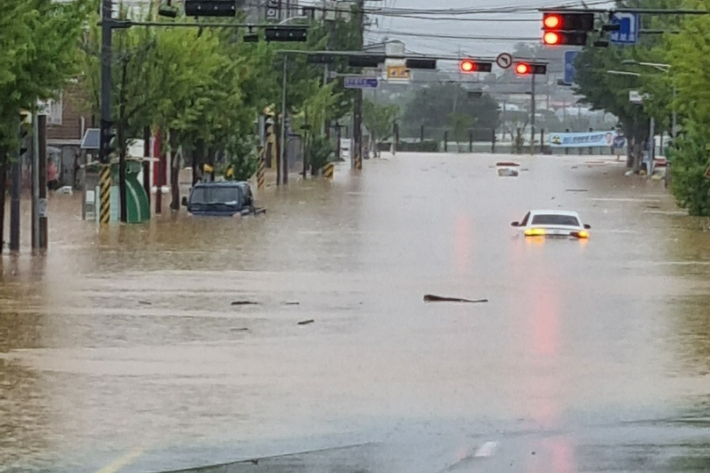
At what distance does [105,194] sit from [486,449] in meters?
37.5

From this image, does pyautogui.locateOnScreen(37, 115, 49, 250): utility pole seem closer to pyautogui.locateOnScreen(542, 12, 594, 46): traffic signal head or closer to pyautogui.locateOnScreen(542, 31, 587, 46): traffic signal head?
pyautogui.locateOnScreen(542, 31, 587, 46): traffic signal head

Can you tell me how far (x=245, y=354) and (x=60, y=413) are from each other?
16.2ft

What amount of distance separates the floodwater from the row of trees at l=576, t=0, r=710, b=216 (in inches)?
162

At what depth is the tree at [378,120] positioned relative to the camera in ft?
564

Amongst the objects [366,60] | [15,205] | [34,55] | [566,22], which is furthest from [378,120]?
[34,55]

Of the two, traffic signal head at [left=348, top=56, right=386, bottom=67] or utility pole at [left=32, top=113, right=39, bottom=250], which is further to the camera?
traffic signal head at [left=348, top=56, right=386, bottom=67]

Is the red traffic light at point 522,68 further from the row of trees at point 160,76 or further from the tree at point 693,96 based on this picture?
the row of trees at point 160,76

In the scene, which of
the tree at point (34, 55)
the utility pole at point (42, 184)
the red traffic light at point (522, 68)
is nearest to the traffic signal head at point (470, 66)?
the red traffic light at point (522, 68)

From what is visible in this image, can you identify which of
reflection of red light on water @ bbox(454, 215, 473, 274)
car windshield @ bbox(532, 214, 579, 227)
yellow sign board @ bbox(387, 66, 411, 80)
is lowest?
reflection of red light on water @ bbox(454, 215, 473, 274)

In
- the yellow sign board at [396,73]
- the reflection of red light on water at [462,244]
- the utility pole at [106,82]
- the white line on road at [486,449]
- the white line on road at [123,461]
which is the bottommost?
the reflection of red light on water at [462,244]

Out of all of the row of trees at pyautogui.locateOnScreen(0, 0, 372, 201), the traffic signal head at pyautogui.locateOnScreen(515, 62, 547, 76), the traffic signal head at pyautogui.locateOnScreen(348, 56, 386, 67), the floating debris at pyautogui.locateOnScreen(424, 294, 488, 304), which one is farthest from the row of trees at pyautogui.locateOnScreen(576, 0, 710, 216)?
the row of trees at pyautogui.locateOnScreen(0, 0, 372, 201)

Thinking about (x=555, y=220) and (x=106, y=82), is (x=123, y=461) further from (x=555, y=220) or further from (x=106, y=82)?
(x=555, y=220)

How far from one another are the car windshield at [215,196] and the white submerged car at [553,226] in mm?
11931

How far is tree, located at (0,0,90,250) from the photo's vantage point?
2942 cm
